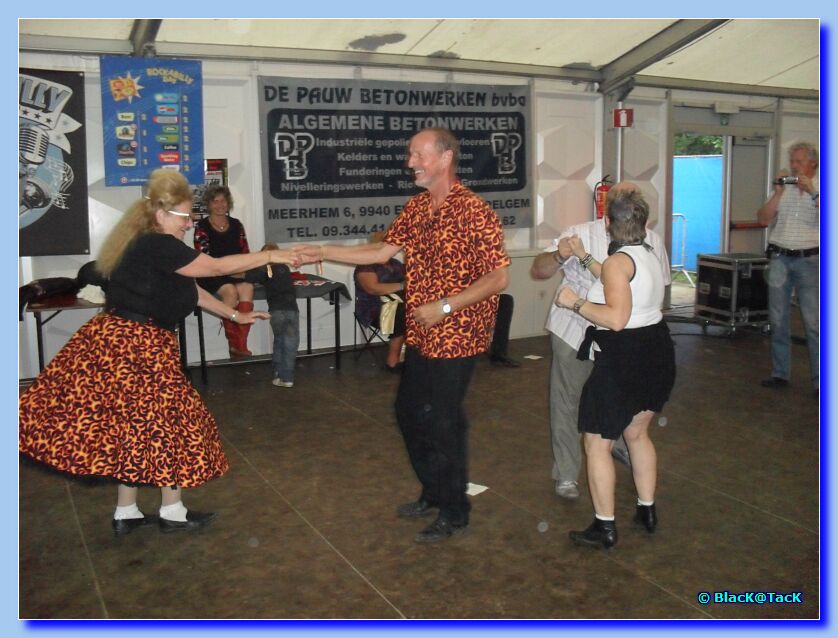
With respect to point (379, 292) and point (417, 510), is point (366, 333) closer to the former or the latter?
point (379, 292)

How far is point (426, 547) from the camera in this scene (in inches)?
149

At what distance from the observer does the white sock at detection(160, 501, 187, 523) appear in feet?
13.0

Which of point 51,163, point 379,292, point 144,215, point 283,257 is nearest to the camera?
point 144,215

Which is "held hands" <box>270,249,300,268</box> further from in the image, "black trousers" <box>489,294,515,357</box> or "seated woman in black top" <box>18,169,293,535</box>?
"black trousers" <box>489,294,515,357</box>

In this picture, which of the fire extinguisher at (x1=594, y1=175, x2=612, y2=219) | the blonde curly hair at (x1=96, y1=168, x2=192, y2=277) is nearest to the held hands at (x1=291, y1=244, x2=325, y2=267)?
the blonde curly hair at (x1=96, y1=168, x2=192, y2=277)

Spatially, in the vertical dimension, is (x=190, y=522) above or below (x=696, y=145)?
below

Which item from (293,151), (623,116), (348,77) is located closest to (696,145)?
(623,116)

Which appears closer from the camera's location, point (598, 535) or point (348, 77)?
point (598, 535)

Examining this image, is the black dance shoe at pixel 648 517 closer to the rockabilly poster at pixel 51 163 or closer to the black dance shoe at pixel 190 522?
the black dance shoe at pixel 190 522

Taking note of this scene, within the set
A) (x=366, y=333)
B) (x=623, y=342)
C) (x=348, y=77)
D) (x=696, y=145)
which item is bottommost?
(x=366, y=333)

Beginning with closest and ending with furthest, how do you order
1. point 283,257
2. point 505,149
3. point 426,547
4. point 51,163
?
1. point 426,547
2. point 283,257
3. point 51,163
4. point 505,149

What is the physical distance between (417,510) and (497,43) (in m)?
5.34

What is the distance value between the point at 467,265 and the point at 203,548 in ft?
5.76

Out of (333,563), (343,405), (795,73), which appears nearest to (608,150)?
(795,73)
